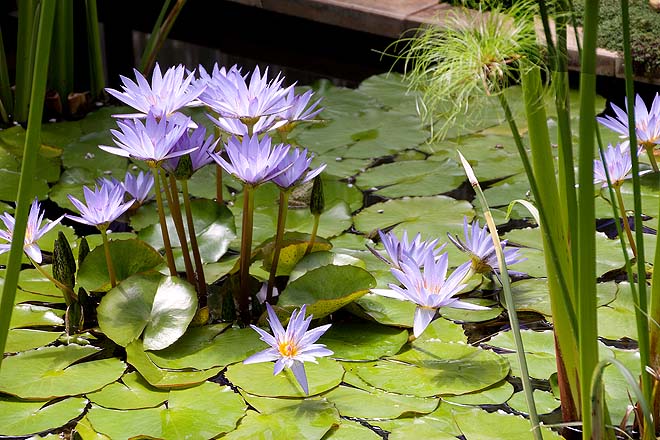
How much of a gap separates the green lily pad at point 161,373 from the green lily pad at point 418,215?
24.7 inches

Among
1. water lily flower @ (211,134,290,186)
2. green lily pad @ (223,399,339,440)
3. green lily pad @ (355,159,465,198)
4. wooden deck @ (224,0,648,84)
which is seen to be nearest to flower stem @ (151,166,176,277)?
water lily flower @ (211,134,290,186)

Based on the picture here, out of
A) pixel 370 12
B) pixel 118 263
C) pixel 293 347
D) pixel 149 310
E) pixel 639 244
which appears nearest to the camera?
pixel 639 244

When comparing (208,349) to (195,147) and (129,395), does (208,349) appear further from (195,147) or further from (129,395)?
(195,147)

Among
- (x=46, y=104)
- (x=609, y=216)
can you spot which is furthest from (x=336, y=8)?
(x=609, y=216)

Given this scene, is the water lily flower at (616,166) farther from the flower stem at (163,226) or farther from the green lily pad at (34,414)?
the green lily pad at (34,414)

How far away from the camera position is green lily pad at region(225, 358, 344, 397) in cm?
135

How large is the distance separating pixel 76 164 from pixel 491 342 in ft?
4.21

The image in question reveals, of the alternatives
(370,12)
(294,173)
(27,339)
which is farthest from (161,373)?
(370,12)

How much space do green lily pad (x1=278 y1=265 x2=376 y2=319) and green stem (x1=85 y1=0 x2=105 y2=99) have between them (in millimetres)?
1350

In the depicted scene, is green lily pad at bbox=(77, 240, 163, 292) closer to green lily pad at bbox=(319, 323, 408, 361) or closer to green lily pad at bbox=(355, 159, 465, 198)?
→ green lily pad at bbox=(319, 323, 408, 361)

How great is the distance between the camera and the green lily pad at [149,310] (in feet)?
4.76

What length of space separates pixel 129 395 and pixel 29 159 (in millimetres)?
646

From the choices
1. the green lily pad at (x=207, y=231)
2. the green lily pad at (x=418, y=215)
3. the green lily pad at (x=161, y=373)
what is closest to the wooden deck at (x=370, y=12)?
the green lily pad at (x=418, y=215)

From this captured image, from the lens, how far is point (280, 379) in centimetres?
137
